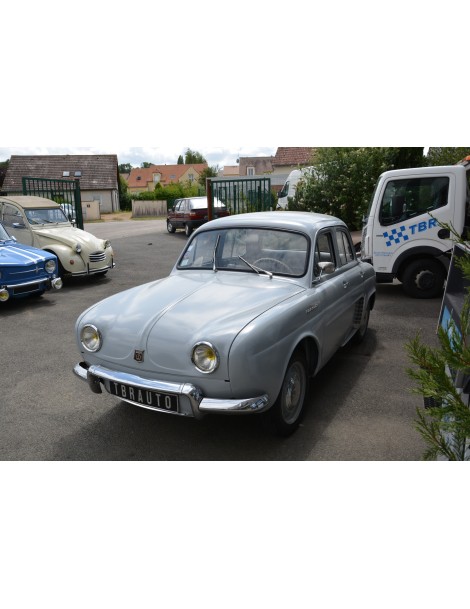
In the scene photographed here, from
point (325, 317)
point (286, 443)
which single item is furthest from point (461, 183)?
point (286, 443)

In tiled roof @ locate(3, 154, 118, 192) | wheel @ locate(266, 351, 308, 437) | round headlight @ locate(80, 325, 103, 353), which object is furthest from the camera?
tiled roof @ locate(3, 154, 118, 192)

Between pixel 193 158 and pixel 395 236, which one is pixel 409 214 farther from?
pixel 193 158

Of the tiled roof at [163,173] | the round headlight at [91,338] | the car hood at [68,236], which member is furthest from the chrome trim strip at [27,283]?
the tiled roof at [163,173]

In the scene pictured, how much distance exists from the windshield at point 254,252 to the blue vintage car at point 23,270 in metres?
4.78

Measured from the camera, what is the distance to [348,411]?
14.5 ft

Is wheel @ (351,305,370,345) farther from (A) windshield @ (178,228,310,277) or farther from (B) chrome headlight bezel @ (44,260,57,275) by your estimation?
(B) chrome headlight bezel @ (44,260,57,275)

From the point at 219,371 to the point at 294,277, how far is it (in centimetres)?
150

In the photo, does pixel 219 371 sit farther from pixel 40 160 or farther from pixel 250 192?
pixel 40 160

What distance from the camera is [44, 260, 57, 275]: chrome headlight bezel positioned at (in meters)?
9.27

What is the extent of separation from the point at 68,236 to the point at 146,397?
8.80 m

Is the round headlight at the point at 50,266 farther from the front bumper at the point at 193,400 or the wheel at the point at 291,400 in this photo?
the wheel at the point at 291,400

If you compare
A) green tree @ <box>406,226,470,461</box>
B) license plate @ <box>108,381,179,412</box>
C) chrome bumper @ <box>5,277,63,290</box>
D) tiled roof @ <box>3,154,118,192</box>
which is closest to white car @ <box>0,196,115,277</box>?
chrome bumper @ <box>5,277,63,290</box>

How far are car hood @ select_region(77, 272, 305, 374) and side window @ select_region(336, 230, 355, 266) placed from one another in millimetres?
1264

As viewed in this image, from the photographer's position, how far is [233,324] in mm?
3488
